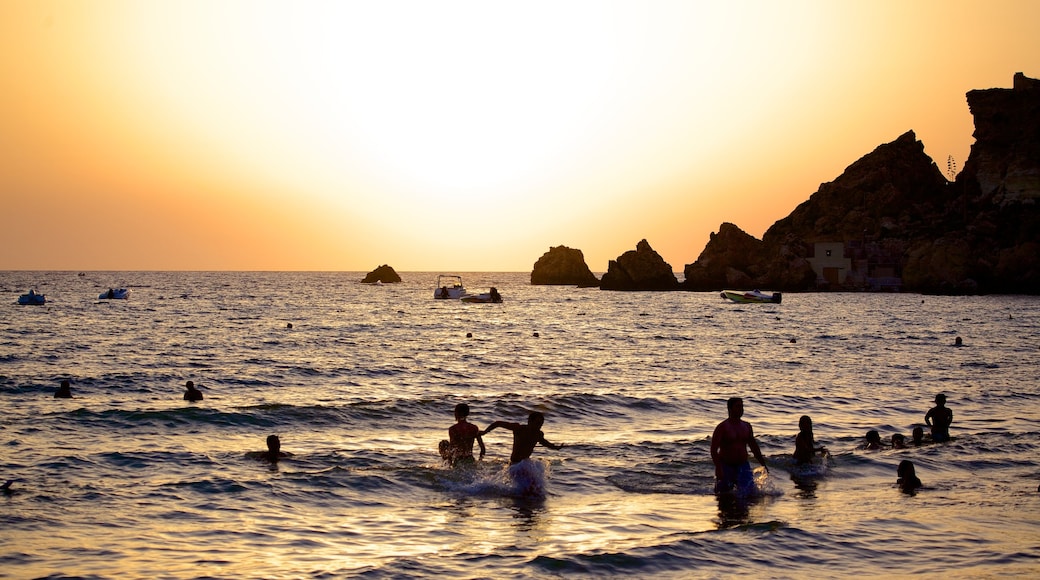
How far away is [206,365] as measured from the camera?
40312 millimetres

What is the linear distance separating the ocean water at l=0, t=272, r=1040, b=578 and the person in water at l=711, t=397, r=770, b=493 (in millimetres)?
381

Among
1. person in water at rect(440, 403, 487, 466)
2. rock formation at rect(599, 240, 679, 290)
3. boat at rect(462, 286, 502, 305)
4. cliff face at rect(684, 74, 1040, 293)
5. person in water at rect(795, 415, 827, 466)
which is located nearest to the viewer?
person in water at rect(440, 403, 487, 466)

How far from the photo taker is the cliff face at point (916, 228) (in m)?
128

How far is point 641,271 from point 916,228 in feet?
154

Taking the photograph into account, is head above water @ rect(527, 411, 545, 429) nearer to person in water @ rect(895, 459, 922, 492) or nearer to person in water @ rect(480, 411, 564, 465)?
person in water @ rect(480, 411, 564, 465)

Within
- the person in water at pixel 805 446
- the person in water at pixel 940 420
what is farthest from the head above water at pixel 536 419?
the person in water at pixel 940 420

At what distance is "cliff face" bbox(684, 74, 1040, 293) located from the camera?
128 meters

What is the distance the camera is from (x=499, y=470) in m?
17.2

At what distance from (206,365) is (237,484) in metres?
25.7

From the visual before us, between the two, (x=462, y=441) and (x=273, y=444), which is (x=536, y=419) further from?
(x=273, y=444)

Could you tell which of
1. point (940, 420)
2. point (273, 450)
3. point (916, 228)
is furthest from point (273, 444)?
point (916, 228)

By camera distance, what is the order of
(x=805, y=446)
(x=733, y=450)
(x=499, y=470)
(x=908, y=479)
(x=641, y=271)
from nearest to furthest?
(x=733, y=450) < (x=908, y=479) < (x=499, y=470) < (x=805, y=446) < (x=641, y=271)

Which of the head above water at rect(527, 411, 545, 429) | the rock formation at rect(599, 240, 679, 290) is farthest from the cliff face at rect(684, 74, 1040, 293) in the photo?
the head above water at rect(527, 411, 545, 429)

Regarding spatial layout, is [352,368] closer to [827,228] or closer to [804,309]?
[804,309]
